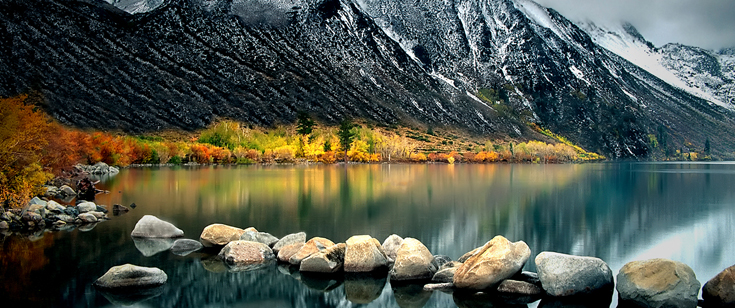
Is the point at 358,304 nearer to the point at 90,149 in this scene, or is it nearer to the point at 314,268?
the point at 314,268

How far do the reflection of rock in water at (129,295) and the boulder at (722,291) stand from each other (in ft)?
42.9

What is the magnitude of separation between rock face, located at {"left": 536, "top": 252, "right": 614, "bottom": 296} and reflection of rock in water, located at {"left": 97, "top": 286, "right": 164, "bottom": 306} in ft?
31.6

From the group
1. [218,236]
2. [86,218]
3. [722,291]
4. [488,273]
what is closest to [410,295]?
[488,273]

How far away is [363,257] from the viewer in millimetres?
14086

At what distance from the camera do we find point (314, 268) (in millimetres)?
14070

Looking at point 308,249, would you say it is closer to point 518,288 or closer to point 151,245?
point 518,288

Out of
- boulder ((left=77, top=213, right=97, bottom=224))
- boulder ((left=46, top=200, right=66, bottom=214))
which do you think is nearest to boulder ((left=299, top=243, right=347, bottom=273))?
boulder ((left=77, top=213, right=97, bottom=224))

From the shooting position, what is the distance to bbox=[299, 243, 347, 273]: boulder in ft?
45.7

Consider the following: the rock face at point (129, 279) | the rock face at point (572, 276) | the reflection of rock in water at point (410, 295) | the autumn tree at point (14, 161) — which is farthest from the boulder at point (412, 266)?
the autumn tree at point (14, 161)

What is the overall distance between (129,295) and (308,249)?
5143 mm

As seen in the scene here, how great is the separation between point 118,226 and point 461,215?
1729 centimetres

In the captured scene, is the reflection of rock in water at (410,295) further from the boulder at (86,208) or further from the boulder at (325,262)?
the boulder at (86,208)

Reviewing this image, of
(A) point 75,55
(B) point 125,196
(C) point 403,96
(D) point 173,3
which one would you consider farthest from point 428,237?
(D) point 173,3

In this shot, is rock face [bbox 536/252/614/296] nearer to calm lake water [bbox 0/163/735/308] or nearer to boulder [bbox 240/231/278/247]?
calm lake water [bbox 0/163/735/308]
